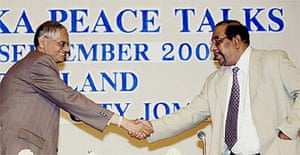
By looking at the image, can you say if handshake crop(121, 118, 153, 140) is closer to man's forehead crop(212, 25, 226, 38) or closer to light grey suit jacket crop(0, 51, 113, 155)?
light grey suit jacket crop(0, 51, 113, 155)

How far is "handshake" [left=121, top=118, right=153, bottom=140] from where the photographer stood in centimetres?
441

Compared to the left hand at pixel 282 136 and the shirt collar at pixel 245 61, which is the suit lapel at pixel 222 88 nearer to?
the shirt collar at pixel 245 61

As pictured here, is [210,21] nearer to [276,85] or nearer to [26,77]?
[276,85]

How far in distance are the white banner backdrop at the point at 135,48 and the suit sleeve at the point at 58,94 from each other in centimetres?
100

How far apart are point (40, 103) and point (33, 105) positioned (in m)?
0.05

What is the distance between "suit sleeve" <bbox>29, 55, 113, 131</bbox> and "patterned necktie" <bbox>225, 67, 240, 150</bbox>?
2.29ft

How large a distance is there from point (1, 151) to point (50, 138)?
261 millimetres

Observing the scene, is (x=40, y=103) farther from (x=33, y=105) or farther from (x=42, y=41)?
(x=42, y=41)

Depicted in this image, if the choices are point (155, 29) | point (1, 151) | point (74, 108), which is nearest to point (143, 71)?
point (155, 29)

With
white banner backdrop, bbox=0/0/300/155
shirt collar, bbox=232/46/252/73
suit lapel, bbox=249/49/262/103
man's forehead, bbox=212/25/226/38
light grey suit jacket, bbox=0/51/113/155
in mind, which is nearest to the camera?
light grey suit jacket, bbox=0/51/113/155

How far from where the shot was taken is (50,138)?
377cm

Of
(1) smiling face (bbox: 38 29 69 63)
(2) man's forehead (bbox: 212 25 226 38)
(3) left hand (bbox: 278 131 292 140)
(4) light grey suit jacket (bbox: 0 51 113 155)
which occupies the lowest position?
(3) left hand (bbox: 278 131 292 140)

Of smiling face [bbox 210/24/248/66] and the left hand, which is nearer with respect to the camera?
the left hand

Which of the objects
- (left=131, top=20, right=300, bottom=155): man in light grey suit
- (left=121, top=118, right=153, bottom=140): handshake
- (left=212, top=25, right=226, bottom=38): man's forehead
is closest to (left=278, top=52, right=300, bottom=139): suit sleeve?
(left=131, top=20, right=300, bottom=155): man in light grey suit
